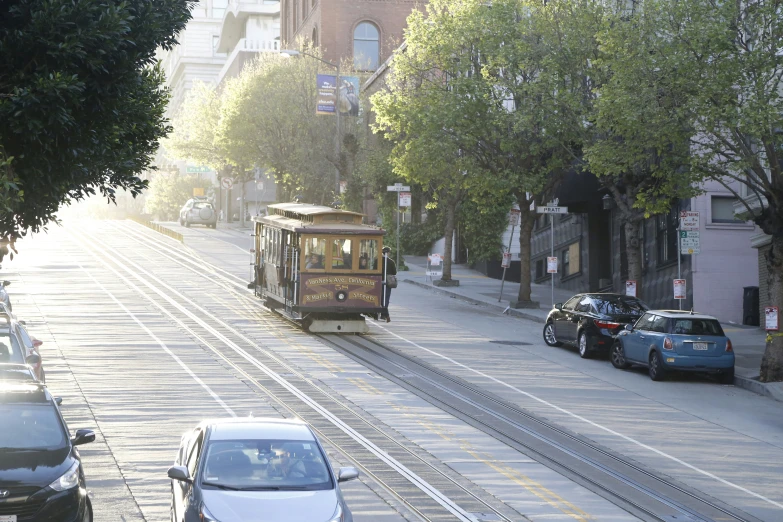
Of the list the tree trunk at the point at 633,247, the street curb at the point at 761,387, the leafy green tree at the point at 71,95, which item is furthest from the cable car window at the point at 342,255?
the leafy green tree at the point at 71,95

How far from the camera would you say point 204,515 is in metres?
9.84

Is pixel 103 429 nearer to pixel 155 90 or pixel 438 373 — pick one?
pixel 155 90

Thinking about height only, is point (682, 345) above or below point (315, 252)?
below

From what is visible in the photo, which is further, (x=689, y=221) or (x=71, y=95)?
(x=689, y=221)

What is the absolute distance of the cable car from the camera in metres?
29.3

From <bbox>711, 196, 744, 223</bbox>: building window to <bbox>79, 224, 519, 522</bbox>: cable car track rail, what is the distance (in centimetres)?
1599

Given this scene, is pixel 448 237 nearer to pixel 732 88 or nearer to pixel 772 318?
pixel 732 88

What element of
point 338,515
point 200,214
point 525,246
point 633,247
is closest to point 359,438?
point 338,515

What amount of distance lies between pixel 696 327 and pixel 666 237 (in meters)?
14.0

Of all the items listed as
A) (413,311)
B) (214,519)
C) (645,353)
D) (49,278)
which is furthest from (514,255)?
(214,519)

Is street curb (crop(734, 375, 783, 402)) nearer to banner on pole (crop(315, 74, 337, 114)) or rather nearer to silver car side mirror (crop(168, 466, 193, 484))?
silver car side mirror (crop(168, 466, 193, 484))

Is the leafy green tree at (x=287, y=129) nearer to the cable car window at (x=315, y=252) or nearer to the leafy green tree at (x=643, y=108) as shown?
the cable car window at (x=315, y=252)

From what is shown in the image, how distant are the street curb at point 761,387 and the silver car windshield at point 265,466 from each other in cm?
1456

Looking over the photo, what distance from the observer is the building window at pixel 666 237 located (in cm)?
3748
